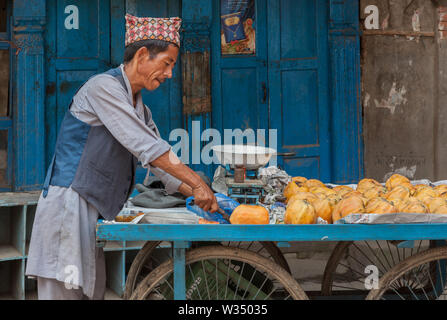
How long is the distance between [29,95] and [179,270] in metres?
3.89

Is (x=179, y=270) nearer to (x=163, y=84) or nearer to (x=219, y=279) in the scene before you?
(x=219, y=279)

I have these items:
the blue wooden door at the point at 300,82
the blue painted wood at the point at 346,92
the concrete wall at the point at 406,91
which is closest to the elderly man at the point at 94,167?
the blue wooden door at the point at 300,82

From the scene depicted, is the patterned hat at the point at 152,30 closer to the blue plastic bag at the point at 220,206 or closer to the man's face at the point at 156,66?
the man's face at the point at 156,66

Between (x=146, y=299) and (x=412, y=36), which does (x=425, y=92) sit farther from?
(x=146, y=299)

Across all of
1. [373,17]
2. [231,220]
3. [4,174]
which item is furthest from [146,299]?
[373,17]

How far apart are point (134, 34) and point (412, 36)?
4796 mm

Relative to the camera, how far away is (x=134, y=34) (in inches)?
101

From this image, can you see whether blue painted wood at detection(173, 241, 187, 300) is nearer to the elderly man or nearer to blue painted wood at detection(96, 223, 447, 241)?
blue painted wood at detection(96, 223, 447, 241)

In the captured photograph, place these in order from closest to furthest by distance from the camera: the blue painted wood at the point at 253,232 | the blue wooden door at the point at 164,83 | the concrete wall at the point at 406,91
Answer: the blue painted wood at the point at 253,232 → the blue wooden door at the point at 164,83 → the concrete wall at the point at 406,91

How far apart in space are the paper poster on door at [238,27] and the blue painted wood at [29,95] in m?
1.96

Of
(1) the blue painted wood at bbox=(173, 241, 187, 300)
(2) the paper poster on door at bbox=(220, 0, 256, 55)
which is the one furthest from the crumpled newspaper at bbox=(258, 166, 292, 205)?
(2) the paper poster on door at bbox=(220, 0, 256, 55)

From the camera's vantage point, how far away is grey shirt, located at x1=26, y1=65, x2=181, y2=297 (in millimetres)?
2359

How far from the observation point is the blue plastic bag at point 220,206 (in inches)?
99.9

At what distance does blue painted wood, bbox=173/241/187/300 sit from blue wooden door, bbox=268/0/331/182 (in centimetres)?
372
